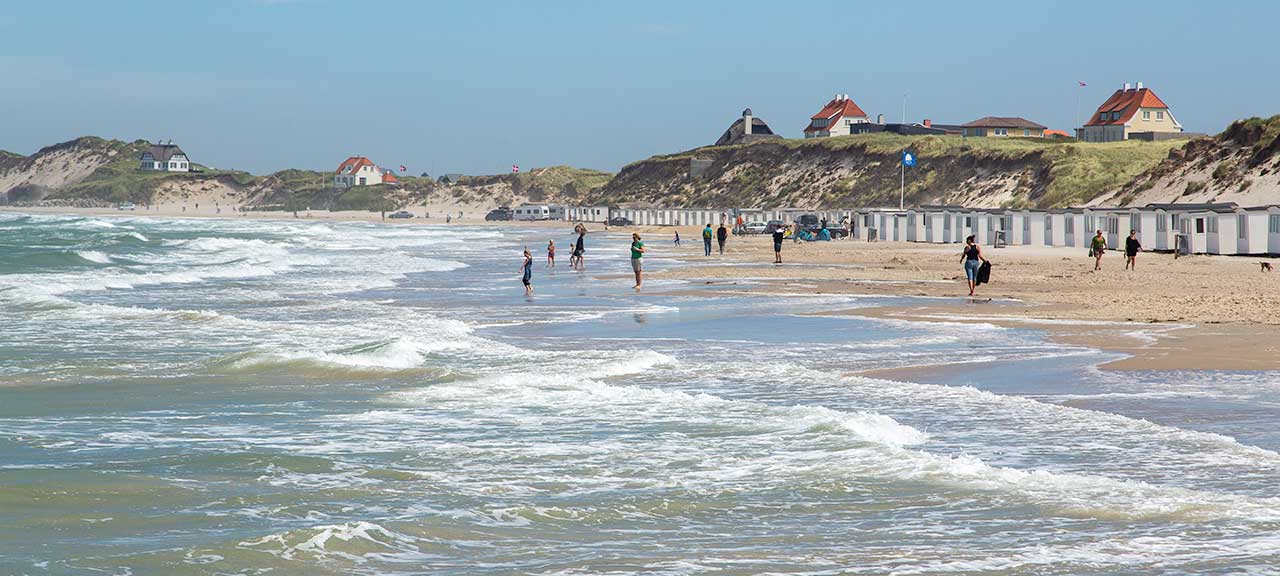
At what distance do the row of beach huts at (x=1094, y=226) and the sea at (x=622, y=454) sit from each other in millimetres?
22729

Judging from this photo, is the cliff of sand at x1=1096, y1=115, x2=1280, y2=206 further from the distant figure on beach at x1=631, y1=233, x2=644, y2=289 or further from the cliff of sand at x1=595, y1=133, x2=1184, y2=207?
the distant figure on beach at x1=631, y1=233, x2=644, y2=289

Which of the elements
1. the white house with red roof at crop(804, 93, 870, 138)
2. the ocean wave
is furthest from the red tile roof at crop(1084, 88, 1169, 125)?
the ocean wave

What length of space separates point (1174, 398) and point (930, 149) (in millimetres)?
109021

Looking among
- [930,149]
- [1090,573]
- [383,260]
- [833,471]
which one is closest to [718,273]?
[383,260]

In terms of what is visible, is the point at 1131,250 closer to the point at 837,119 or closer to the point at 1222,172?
the point at 1222,172

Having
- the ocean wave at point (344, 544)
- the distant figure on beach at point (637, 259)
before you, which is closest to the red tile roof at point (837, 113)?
the distant figure on beach at point (637, 259)

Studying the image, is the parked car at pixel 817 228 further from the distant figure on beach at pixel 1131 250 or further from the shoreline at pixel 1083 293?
the distant figure on beach at pixel 1131 250

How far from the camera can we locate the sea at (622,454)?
7816 mm

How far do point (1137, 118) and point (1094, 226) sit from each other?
82051mm

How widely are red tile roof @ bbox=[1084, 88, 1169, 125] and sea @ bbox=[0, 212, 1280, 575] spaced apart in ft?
373

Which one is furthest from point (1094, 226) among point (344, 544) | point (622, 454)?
point (344, 544)

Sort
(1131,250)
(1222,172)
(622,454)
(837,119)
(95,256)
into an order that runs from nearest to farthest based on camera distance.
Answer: (622,454)
(1131,250)
(95,256)
(1222,172)
(837,119)

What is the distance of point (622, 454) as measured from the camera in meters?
10.9

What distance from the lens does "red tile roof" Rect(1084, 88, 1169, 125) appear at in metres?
126
